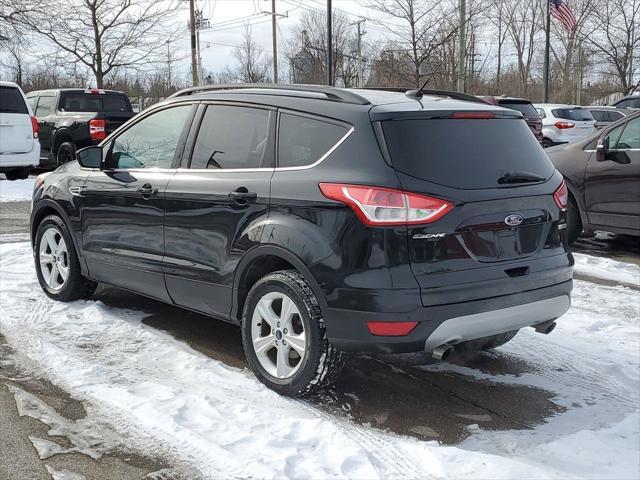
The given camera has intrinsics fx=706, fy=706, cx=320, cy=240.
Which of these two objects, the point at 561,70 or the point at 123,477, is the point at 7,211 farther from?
the point at 561,70

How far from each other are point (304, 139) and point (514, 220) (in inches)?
48.2

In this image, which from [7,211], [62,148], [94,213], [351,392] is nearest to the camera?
[351,392]

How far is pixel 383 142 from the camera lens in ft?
11.8

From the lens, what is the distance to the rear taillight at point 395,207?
3.44m

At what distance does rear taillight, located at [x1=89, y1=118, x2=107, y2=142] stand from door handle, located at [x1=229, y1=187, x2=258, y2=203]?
11.5 meters

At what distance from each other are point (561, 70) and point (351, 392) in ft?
164

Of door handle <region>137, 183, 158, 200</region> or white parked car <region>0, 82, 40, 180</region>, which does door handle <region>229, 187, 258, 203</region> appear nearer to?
door handle <region>137, 183, 158, 200</region>

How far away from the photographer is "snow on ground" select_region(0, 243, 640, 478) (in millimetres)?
3174

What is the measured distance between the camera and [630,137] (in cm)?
783

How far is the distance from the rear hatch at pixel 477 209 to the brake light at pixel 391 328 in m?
0.14

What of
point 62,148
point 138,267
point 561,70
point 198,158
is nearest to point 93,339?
point 138,267

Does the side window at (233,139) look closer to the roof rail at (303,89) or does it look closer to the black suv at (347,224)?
the black suv at (347,224)

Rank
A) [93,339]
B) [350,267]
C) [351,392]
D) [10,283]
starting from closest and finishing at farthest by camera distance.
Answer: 1. [350,267]
2. [351,392]
3. [93,339]
4. [10,283]

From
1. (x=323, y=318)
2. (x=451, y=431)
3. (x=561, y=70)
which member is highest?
(x=561, y=70)
